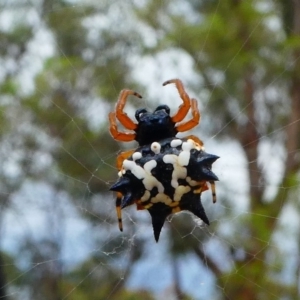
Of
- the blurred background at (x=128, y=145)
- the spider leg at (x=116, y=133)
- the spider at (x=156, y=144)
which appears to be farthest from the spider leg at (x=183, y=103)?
the blurred background at (x=128, y=145)

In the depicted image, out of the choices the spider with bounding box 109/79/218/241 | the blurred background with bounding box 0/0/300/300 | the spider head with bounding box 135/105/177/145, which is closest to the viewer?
the spider with bounding box 109/79/218/241

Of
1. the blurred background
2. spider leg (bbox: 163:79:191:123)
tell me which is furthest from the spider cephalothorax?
the blurred background

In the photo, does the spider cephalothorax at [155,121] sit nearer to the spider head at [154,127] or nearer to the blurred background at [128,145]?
the spider head at [154,127]

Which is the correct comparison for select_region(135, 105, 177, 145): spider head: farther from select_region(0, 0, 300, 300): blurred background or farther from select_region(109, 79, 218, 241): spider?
select_region(0, 0, 300, 300): blurred background

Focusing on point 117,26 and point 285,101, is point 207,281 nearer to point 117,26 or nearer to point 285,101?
point 285,101

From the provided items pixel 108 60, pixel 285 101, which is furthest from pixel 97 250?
pixel 285 101

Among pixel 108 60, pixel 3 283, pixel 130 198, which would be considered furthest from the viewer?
pixel 108 60

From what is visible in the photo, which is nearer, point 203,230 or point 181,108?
point 181,108
